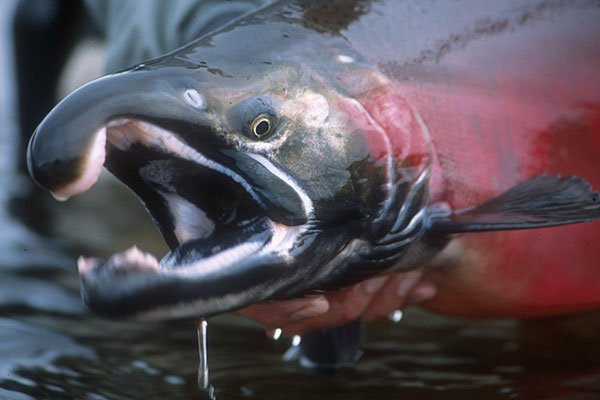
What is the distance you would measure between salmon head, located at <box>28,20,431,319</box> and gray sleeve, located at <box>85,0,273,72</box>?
2.33 ft

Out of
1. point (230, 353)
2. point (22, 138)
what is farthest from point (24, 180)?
point (230, 353)

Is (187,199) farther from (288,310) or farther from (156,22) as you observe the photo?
(156,22)

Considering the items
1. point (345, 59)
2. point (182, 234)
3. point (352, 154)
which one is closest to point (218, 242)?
point (182, 234)

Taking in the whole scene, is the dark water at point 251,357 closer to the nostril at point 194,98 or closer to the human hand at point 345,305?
the human hand at point 345,305

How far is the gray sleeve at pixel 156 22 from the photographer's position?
2.88 m

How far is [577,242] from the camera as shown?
256cm

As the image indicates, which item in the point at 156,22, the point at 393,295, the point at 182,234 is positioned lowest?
the point at 182,234

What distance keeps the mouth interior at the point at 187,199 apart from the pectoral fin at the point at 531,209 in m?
0.46

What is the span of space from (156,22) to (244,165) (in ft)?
4.91

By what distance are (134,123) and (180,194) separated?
0.66 ft

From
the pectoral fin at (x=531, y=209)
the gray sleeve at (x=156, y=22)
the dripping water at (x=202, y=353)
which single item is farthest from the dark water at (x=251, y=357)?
the gray sleeve at (x=156, y=22)

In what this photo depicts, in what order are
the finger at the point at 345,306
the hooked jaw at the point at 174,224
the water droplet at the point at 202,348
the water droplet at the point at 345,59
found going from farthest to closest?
the finger at the point at 345,306, the water droplet at the point at 345,59, the water droplet at the point at 202,348, the hooked jaw at the point at 174,224

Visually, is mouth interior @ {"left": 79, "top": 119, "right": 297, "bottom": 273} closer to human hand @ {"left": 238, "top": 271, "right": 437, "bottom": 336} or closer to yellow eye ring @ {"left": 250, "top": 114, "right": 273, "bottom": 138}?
yellow eye ring @ {"left": 250, "top": 114, "right": 273, "bottom": 138}

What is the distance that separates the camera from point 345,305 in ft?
8.11
